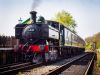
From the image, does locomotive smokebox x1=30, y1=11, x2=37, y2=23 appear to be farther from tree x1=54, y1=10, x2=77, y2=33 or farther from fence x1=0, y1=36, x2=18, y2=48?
tree x1=54, y1=10, x2=77, y2=33

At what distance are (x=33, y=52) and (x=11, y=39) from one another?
7196 mm

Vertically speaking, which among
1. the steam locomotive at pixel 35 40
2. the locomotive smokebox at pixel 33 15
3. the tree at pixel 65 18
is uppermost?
the tree at pixel 65 18

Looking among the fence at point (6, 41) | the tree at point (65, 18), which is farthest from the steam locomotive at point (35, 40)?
the tree at point (65, 18)

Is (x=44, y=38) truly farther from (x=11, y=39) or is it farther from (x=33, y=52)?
(x=11, y=39)

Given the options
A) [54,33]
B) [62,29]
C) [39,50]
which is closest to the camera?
[39,50]

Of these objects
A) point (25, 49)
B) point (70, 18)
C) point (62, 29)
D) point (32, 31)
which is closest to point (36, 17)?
point (32, 31)

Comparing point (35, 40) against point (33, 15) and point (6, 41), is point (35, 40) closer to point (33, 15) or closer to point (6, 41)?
point (33, 15)

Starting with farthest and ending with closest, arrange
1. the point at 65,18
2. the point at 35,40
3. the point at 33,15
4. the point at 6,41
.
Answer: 1. the point at 65,18
2. the point at 6,41
3. the point at 35,40
4. the point at 33,15

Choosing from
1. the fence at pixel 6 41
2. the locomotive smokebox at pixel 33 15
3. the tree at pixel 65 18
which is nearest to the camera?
the locomotive smokebox at pixel 33 15

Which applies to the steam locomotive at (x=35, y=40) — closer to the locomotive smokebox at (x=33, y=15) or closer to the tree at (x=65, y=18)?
the locomotive smokebox at (x=33, y=15)

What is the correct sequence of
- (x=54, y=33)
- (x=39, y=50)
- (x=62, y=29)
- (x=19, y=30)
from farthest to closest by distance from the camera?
(x=62, y=29) → (x=54, y=33) → (x=19, y=30) → (x=39, y=50)

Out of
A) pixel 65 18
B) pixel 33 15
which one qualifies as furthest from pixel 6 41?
pixel 65 18

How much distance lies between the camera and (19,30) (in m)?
18.1

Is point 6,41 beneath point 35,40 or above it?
above
